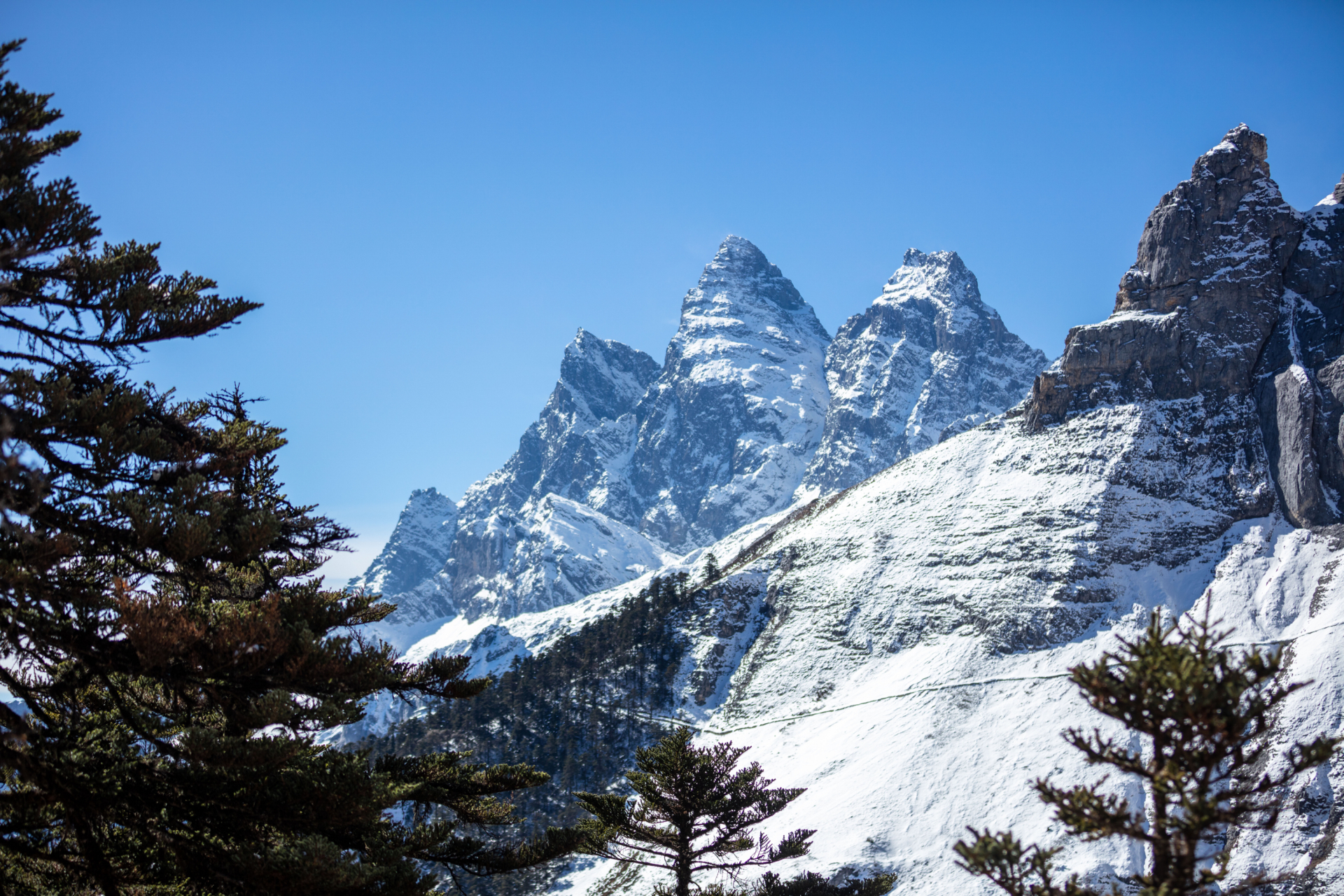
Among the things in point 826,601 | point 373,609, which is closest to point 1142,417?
point 826,601

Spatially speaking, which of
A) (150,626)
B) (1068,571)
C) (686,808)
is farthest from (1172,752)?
(1068,571)

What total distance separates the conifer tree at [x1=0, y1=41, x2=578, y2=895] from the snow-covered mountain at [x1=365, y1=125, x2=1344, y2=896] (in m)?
41.1

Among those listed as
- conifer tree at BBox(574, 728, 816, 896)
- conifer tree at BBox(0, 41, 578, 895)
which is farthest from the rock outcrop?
conifer tree at BBox(0, 41, 578, 895)

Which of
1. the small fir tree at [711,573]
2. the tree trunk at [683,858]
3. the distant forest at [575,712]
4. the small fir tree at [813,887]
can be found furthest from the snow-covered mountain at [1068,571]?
the tree trunk at [683,858]

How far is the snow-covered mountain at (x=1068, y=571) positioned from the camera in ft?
162

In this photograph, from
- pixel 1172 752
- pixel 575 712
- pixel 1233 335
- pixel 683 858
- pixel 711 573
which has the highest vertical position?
pixel 1233 335

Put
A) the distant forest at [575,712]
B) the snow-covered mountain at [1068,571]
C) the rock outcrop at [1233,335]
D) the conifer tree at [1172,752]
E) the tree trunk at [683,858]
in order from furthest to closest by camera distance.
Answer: the rock outcrop at [1233,335]
the distant forest at [575,712]
the snow-covered mountain at [1068,571]
the tree trunk at [683,858]
the conifer tree at [1172,752]

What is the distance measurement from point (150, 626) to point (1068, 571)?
7424cm

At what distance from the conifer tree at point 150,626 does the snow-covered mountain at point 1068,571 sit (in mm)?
41148

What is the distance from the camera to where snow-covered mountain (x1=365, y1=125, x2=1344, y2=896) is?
4947 cm

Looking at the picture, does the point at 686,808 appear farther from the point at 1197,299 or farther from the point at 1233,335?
the point at 1197,299

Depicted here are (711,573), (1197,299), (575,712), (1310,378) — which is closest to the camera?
(1310,378)

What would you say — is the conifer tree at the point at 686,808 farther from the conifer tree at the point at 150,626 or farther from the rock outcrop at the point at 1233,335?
the rock outcrop at the point at 1233,335

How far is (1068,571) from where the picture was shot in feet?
232
